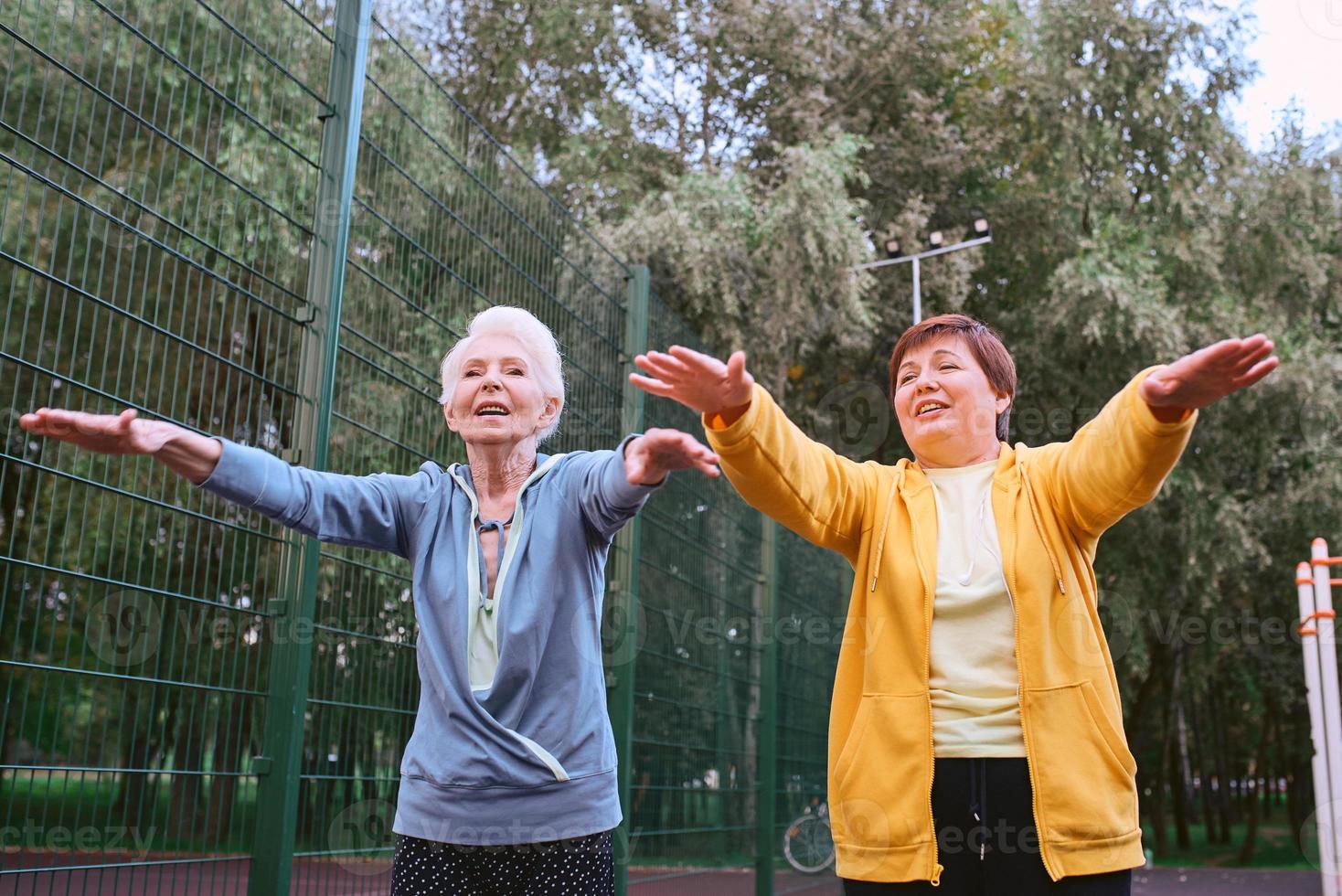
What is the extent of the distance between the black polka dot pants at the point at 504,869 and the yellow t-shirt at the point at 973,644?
0.69 meters

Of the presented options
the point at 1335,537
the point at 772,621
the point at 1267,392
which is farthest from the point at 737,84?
the point at 772,621

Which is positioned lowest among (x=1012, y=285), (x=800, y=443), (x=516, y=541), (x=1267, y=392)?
(x=516, y=541)

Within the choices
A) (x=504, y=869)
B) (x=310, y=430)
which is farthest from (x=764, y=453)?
(x=310, y=430)

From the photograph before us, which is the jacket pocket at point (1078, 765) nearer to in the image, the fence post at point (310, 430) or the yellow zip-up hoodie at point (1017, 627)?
the yellow zip-up hoodie at point (1017, 627)

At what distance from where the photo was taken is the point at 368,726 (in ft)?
12.2

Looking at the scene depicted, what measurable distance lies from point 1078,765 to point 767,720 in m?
5.30

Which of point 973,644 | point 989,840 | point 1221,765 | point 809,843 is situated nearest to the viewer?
point 989,840

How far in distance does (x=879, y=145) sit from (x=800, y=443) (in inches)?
649

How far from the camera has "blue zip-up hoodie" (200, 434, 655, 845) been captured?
2104 millimetres

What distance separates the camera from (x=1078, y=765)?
7.27ft

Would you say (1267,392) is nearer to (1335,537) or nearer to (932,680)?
(1335,537)

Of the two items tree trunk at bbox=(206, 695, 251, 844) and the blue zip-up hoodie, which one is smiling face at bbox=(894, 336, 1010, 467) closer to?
the blue zip-up hoodie

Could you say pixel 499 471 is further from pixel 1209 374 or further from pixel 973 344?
pixel 1209 374

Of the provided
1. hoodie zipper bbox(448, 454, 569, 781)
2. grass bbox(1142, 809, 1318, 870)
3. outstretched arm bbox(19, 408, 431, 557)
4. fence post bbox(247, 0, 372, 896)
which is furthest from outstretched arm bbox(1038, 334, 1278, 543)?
grass bbox(1142, 809, 1318, 870)
